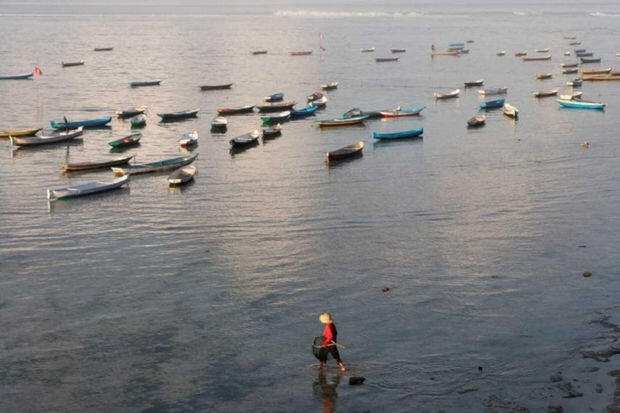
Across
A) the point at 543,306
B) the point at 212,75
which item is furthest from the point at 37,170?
the point at 212,75

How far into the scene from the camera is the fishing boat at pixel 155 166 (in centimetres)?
6319

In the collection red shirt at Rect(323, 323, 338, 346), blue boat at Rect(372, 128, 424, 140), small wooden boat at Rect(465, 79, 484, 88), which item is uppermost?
red shirt at Rect(323, 323, 338, 346)

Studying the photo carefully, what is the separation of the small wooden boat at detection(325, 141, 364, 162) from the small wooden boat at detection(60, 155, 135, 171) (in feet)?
47.3

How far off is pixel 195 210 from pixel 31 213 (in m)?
9.53

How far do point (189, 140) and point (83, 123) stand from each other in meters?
14.4

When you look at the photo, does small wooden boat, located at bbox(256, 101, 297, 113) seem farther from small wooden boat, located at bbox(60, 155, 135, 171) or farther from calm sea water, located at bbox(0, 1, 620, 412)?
small wooden boat, located at bbox(60, 155, 135, 171)

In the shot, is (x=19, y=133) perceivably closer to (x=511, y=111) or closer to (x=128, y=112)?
(x=128, y=112)

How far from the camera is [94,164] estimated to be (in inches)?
2603

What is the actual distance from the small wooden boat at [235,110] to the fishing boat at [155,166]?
25899 millimetres

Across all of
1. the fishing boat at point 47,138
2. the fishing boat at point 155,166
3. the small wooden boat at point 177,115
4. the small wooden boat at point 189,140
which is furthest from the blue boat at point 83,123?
the fishing boat at point 155,166

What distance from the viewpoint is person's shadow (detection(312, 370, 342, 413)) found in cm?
2894

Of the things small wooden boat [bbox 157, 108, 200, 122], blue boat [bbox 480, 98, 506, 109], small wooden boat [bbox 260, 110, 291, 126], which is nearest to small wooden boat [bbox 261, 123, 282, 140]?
small wooden boat [bbox 260, 110, 291, 126]

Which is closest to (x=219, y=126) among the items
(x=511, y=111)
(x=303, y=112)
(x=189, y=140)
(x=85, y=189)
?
(x=189, y=140)

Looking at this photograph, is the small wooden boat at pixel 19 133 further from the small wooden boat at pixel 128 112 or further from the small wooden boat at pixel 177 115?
the small wooden boat at pixel 177 115
